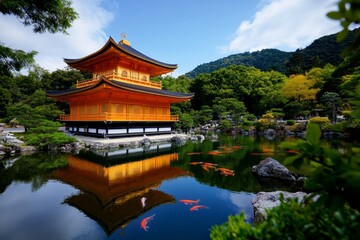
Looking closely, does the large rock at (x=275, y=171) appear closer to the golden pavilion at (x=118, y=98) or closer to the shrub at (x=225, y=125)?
the golden pavilion at (x=118, y=98)

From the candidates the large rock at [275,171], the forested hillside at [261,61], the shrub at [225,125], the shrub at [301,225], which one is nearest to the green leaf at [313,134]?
the shrub at [301,225]

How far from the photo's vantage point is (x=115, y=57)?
18.2 metres

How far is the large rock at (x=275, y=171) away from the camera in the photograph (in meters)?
7.38

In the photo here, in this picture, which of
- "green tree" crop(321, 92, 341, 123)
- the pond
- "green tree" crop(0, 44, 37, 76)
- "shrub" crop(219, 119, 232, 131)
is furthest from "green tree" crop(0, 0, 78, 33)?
"green tree" crop(321, 92, 341, 123)

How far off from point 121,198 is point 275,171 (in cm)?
560

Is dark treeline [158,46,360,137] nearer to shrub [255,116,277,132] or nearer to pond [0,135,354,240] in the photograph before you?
shrub [255,116,277,132]

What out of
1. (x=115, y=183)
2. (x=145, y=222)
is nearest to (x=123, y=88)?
(x=115, y=183)

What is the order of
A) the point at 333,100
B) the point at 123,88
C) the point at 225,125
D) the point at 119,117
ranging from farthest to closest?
1. the point at 225,125
2. the point at 333,100
3. the point at 119,117
4. the point at 123,88

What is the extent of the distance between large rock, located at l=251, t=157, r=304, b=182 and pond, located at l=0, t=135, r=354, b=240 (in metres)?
0.52

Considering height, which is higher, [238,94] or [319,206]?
[238,94]

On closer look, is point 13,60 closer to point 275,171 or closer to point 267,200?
point 267,200

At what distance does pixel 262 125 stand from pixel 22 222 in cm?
2725

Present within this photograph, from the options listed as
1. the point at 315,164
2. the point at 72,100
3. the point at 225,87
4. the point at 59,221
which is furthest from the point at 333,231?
the point at 225,87

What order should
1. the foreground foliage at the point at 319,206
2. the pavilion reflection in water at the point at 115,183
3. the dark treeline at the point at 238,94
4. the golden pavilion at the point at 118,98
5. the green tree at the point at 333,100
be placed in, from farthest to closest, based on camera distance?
1. the dark treeline at the point at 238,94
2. the green tree at the point at 333,100
3. the golden pavilion at the point at 118,98
4. the pavilion reflection in water at the point at 115,183
5. the foreground foliage at the point at 319,206
